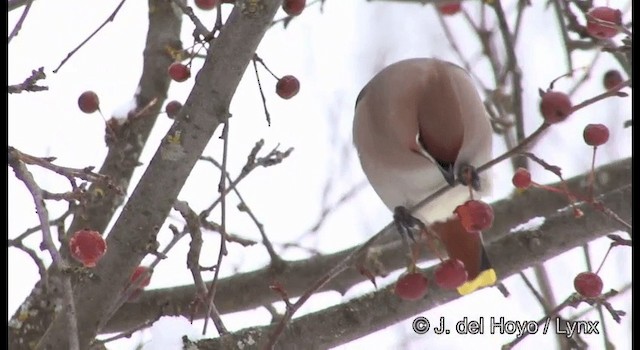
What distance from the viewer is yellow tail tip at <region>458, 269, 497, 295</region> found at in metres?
2.35

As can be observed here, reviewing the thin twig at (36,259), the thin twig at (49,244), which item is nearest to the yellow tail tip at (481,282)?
the thin twig at (36,259)

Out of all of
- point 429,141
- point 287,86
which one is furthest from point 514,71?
point 287,86

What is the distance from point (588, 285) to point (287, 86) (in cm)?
89

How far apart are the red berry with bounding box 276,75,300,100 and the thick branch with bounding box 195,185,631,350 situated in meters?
0.56

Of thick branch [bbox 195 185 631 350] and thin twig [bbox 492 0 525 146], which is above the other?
thin twig [bbox 492 0 525 146]

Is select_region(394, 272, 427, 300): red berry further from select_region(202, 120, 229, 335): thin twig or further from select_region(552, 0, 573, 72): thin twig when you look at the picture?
select_region(552, 0, 573, 72): thin twig

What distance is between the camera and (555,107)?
5.13 feet

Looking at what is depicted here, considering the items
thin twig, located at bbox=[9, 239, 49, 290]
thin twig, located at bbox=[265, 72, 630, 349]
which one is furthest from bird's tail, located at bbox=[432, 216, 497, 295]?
thin twig, located at bbox=[9, 239, 49, 290]

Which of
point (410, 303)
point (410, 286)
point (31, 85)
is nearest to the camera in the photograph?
point (31, 85)

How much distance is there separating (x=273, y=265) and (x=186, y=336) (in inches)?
34.7

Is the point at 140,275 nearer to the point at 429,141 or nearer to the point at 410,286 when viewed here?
the point at 410,286
